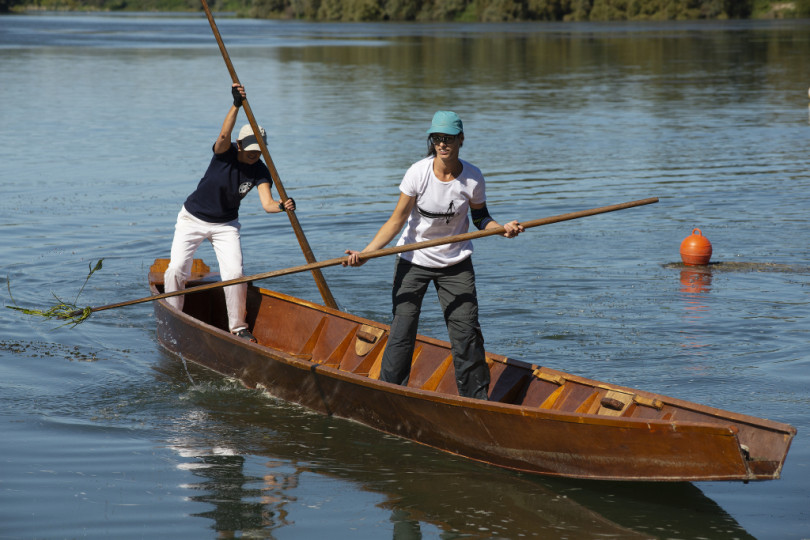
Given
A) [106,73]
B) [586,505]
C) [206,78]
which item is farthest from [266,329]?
[106,73]

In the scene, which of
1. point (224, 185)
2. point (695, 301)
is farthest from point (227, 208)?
point (695, 301)

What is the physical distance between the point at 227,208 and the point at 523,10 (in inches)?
3385

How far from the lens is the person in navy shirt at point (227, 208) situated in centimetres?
870

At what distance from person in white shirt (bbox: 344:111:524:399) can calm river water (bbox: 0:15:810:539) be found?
2.43 feet

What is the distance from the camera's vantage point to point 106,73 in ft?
130

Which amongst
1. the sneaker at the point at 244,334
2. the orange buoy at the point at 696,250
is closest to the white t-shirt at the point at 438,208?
the sneaker at the point at 244,334

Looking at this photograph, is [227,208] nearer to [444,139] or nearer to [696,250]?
[444,139]

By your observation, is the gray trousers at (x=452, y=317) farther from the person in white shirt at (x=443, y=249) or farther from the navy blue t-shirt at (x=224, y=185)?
the navy blue t-shirt at (x=224, y=185)

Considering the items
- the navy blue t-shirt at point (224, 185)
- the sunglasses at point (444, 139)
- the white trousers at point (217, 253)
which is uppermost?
the sunglasses at point (444, 139)

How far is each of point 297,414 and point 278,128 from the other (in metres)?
17.1

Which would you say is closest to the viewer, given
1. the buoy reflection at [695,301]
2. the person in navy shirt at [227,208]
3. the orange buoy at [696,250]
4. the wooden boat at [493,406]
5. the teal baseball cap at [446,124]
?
the wooden boat at [493,406]

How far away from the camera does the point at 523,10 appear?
90.9 meters

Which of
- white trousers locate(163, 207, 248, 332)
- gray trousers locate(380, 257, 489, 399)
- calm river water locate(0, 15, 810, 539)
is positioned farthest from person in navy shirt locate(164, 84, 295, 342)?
gray trousers locate(380, 257, 489, 399)

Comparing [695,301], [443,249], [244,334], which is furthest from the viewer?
[695,301]
